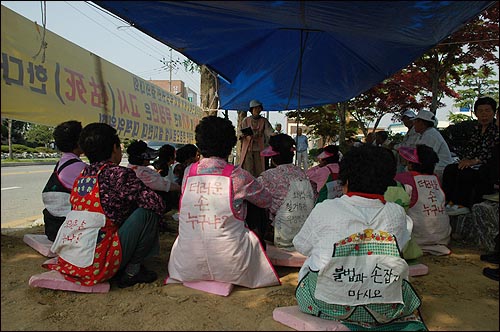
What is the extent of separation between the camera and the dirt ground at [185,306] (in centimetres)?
212

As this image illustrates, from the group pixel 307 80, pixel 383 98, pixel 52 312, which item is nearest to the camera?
pixel 52 312

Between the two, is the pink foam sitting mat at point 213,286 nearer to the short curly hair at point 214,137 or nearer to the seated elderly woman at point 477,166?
the short curly hair at point 214,137

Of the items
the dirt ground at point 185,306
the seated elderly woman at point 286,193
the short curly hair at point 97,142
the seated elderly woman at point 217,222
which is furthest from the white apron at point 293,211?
the short curly hair at point 97,142

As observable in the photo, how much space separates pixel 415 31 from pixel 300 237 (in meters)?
2.20

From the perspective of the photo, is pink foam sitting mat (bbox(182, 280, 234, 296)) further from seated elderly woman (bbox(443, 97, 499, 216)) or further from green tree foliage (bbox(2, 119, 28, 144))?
seated elderly woman (bbox(443, 97, 499, 216))

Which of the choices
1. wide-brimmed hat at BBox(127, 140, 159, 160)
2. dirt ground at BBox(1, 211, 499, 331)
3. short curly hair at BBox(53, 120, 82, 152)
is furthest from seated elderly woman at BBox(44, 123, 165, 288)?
wide-brimmed hat at BBox(127, 140, 159, 160)

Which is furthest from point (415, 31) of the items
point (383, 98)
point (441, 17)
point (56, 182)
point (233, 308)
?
point (383, 98)

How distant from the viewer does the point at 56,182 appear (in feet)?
10.2

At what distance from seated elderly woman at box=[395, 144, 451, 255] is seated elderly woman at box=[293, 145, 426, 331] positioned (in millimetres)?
1601

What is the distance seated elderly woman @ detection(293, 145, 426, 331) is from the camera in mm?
1895

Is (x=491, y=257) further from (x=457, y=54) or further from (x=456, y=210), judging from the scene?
(x=457, y=54)

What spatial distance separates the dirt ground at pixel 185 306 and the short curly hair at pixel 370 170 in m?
0.92

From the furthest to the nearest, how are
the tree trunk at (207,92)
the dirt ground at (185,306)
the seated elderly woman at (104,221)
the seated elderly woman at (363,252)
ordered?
the tree trunk at (207,92) < the seated elderly woman at (104,221) < the dirt ground at (185,306) < the seated elderly woman at (363,252)

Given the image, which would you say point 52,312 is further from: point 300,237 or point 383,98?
point 383,98
